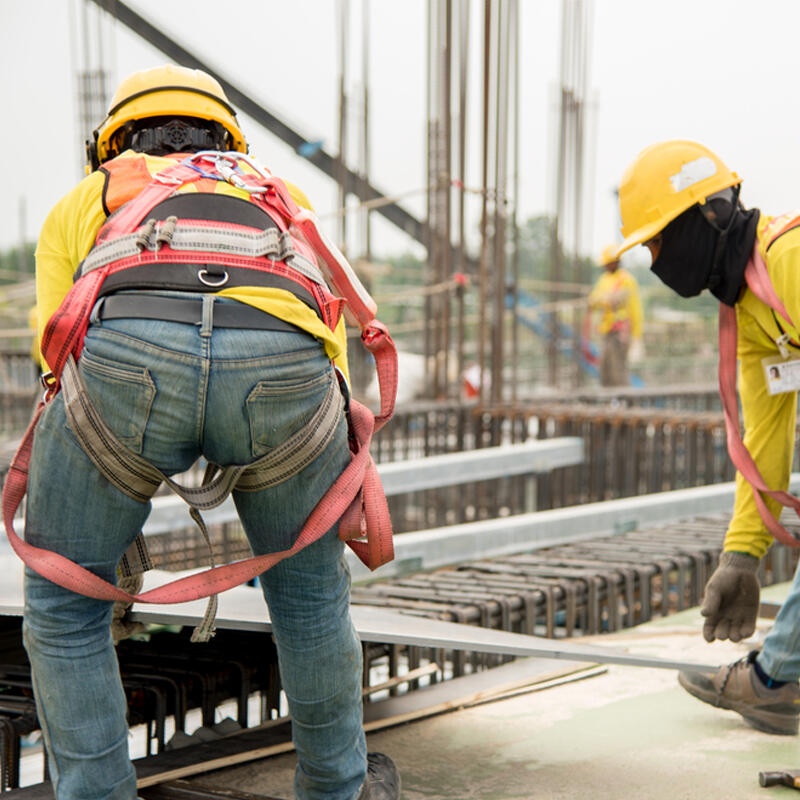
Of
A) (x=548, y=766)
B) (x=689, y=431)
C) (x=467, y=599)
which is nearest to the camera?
(x=548, y=766)

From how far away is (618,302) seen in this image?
15.4m

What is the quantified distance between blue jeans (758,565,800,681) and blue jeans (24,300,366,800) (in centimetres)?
144

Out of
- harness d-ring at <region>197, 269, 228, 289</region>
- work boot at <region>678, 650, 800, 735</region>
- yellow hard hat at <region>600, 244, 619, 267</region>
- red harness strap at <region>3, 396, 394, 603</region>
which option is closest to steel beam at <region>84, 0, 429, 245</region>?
yellow hard hat at <region>600, 244, 619, 267</region>

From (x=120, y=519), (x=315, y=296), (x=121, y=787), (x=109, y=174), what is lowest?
(x=121, y=787)

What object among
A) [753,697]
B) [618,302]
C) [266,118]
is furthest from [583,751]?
[618,302]

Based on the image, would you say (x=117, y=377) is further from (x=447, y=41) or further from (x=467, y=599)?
(x=447, y=41)

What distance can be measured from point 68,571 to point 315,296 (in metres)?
0.71

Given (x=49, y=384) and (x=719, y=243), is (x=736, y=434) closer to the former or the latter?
(x=719, y=243)

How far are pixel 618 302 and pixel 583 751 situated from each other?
12.6m

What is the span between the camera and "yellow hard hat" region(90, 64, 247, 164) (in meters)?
2.48

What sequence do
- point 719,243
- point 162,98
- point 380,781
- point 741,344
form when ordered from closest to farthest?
point 162,98 < point 380,781 < point 719,243 < point 741,344

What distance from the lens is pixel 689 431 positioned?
7.98m

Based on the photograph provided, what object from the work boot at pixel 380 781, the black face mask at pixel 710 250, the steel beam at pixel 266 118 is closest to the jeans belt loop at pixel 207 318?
the work boot at pixel 380 781

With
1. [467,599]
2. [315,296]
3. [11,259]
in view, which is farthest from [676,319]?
[315,296]
